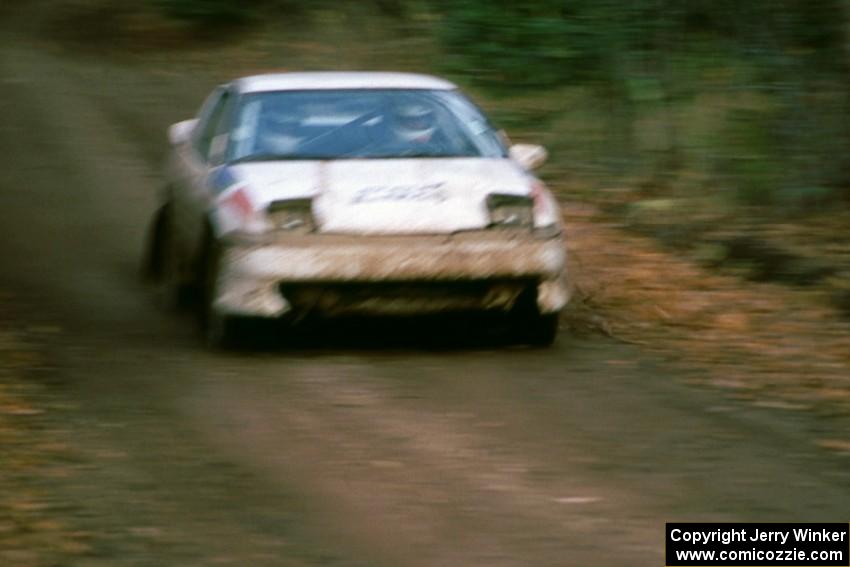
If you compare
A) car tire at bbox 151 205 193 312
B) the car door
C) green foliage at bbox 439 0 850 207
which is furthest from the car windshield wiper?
green foliage at bbox 439 0 850 207

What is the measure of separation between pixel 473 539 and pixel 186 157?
18.3 ft

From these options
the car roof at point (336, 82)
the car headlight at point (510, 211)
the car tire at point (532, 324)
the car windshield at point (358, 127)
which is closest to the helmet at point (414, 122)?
the car windshield at point (358, 127)

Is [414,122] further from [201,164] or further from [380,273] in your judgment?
[380,273]

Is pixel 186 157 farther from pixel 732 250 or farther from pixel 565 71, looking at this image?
pixel 565 71

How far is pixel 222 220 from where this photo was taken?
891 cm

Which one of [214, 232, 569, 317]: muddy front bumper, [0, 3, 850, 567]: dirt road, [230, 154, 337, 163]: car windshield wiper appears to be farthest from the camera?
[230, 154, 337, 163]: car windshield wiper

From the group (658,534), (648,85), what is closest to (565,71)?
(648,85)

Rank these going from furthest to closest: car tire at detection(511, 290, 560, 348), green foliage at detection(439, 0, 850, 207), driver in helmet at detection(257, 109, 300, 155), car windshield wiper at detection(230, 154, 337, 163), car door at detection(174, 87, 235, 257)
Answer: green foliage at detection(439, 0, 850, 207) < car door at detection(174, 87, 235, 257) < driver in helmet at detection(257, 109, 300, 155) < car windshield wiper at detection(230, 154, 337, 163) < car tire at detection(511, 290, 560, 348)

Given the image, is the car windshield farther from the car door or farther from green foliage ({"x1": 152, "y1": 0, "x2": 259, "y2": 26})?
green foliage ({"x1": 152, "y1": 0, "x2": 259, "y2": 26})

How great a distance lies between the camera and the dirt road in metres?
5.79

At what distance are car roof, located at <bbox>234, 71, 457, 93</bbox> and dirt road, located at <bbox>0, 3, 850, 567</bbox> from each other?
1.55m

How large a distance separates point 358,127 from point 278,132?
472 millimetres

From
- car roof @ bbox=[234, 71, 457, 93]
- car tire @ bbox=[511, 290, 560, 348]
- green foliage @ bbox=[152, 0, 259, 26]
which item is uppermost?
car roof @ bbox=[234, 71, 457, 93]

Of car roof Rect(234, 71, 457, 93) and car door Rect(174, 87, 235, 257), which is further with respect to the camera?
car roof Rect(234, 71, 457, 93)
